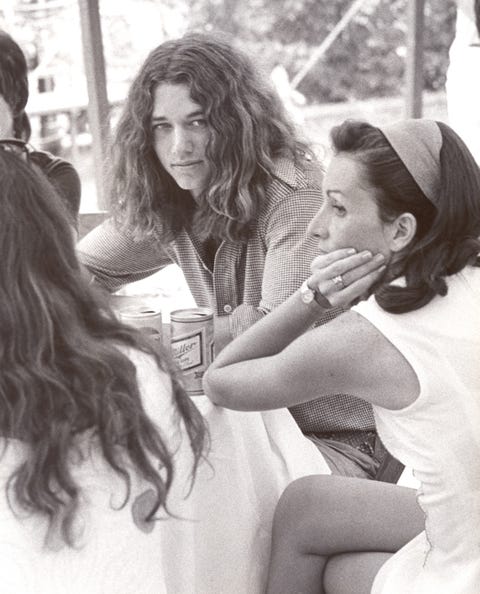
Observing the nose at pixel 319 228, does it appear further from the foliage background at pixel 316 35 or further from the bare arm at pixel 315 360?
the foliage background at pixel 316 35

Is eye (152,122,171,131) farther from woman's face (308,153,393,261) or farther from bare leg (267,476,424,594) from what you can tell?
bare leg (267,476,424,594)

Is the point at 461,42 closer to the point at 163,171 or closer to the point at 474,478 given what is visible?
the point at 163,171

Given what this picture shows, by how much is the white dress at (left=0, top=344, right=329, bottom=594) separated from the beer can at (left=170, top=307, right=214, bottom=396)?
5 centimetres

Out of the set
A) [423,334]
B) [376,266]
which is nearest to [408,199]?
[376,266]

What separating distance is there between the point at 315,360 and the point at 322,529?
0.36 meters

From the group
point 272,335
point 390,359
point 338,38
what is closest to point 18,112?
point 272,335

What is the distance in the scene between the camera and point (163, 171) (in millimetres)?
2268

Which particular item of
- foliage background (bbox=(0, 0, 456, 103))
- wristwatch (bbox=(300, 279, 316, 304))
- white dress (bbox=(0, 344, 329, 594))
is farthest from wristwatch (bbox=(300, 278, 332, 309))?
foliage background (bbox=(0, 0, 456, 103))

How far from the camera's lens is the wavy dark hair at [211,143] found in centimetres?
212

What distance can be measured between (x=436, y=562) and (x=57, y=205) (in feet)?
2.66

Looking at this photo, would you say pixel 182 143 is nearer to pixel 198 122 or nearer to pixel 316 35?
pixel 198 122

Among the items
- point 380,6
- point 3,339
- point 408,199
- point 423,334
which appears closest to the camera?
point 3,339

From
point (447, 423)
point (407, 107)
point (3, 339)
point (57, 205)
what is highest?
point (57, 205)

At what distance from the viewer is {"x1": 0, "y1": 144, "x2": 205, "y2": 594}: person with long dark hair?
1162mm
